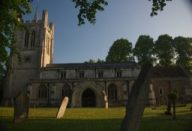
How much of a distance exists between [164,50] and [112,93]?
19.8 meters

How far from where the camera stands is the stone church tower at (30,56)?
5675 centimetres

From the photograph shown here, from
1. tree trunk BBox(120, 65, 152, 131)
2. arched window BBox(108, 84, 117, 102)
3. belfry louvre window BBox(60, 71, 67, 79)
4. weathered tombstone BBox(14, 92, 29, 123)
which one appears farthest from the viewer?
belfry louvre window BBox(60, 71, 67, 79)

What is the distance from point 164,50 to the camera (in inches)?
2403

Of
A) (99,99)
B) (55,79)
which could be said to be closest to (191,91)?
(99,99)

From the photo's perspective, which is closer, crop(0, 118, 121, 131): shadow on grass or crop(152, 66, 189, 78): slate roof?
crop(0, 118, 121, 131): shadow on grass

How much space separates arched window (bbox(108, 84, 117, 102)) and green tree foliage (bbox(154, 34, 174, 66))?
16683 mm

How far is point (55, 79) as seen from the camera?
5159cm

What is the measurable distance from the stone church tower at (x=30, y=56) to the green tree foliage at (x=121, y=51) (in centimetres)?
1652

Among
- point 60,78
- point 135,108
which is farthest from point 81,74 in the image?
point 135,108

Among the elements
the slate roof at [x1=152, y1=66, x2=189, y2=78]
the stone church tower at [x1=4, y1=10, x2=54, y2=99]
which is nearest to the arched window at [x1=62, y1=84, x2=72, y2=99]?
the stone church tower at [x1=4, y1=10, x2=54, y2=99]

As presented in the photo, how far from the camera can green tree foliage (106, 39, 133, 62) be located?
2552 inches

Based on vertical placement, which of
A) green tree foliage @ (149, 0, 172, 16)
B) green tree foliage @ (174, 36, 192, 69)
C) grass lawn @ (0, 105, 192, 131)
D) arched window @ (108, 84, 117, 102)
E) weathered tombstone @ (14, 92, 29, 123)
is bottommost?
grass lawn @ (0, 105, 192, 131)

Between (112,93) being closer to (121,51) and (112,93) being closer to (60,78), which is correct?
(60,78)

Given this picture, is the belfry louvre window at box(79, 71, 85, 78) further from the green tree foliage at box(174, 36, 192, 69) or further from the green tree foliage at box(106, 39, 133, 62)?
the green tree foliage at box(174, 36, 192, 69)
